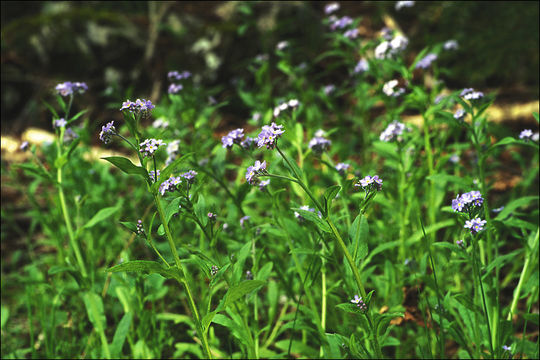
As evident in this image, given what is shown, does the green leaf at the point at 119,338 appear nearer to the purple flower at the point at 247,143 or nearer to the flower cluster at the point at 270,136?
the purple flower at the point at 247,143

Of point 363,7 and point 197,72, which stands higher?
point 363,7

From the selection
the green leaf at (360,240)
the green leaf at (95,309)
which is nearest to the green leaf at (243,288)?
the green leaf at (360,240)

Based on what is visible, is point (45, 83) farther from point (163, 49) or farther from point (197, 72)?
point (197, 72)

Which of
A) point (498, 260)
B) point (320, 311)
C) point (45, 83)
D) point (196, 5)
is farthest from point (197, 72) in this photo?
point (498, 260)

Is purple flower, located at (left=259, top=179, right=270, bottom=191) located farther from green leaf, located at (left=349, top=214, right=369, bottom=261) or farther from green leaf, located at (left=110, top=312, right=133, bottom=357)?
green leaf, located at (left=110, top=312, right=133, bottom=357)

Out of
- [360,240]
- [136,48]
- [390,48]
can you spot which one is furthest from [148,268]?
[136,48]

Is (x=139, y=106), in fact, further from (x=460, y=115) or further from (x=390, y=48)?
(x=390, y=48)
